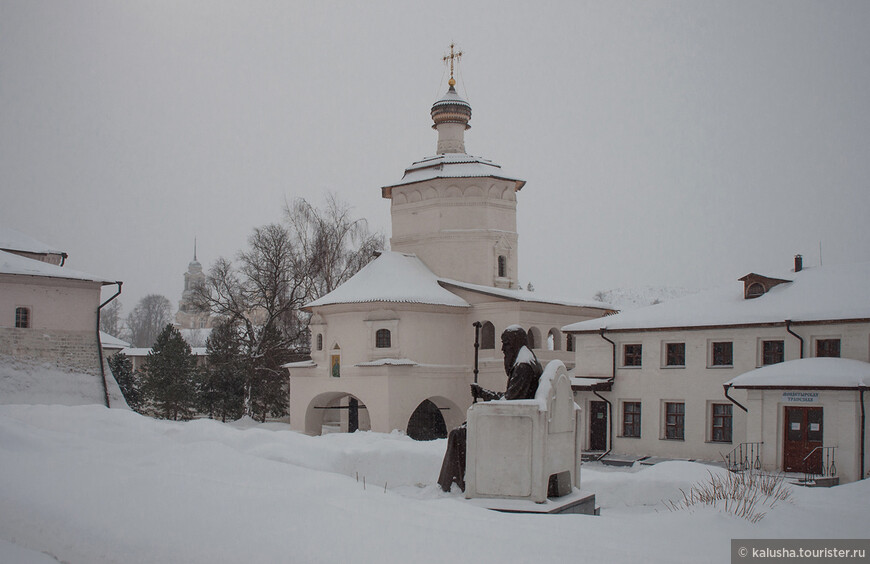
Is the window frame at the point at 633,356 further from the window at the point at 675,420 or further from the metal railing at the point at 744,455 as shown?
the metal railing at the point at 744,455

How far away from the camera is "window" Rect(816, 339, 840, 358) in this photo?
20.6 metres

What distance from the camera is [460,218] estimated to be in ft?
112

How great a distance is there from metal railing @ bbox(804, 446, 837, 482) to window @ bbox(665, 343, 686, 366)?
17.4 feet

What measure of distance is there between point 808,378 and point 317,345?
743 inches

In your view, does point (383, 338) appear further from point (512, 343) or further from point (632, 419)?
point (512, 343)

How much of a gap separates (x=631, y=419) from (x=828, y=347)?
20.9 feet

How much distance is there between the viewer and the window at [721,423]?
73.6 ft

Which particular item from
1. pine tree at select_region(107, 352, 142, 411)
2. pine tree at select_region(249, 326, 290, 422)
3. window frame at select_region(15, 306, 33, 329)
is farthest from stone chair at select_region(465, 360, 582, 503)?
pine tree at select_region(107, 352, 142, 411)

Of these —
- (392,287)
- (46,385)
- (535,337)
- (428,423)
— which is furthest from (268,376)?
(46,385)

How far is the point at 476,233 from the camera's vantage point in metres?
33.9

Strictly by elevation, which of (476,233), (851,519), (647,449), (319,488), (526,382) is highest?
(476,233)

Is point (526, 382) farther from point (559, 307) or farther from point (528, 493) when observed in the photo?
point (559, 307)

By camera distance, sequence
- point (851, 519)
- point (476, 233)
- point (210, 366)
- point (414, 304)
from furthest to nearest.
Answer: point (210, 366)
point (476, 233)
point (414, 304)
point (851, 519)

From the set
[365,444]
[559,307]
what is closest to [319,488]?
[365,444]
